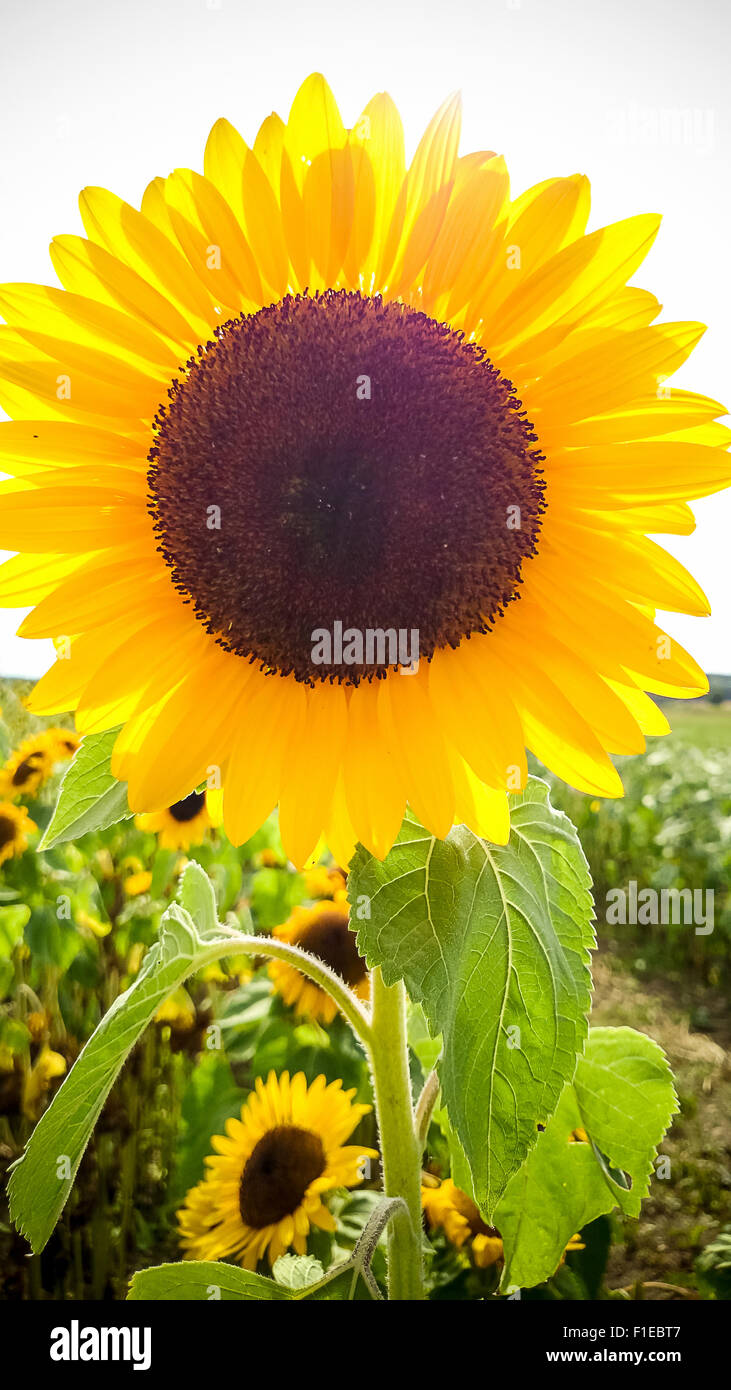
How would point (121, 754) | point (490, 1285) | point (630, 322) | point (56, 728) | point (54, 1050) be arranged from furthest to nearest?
point (56, 728)
point (54, 1050)
point (490, 1285)
point (121, 754)
point (630, 322)

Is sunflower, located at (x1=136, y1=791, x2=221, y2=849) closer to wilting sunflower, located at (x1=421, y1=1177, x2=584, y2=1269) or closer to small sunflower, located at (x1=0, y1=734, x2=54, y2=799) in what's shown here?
small sunflower, located at (x1=0, y1=734, x2=54, y2=799)

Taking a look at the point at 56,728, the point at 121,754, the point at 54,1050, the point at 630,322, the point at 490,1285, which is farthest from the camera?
the point at 56,728

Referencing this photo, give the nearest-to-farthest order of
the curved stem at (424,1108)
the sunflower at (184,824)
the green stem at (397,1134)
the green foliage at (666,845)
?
the green stem at (397,1134) → the curved stem at (424,1108) → the sunflower at (184,824) → the green foliage at (666,845)

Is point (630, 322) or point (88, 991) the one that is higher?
point (630, 322)

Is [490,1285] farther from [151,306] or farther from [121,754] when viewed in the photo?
[151,306]

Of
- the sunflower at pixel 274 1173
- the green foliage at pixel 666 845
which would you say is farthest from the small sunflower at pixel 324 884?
the green foliage at pixel 666 845

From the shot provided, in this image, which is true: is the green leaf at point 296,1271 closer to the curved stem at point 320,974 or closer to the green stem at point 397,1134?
the green stem at point 397,1134
